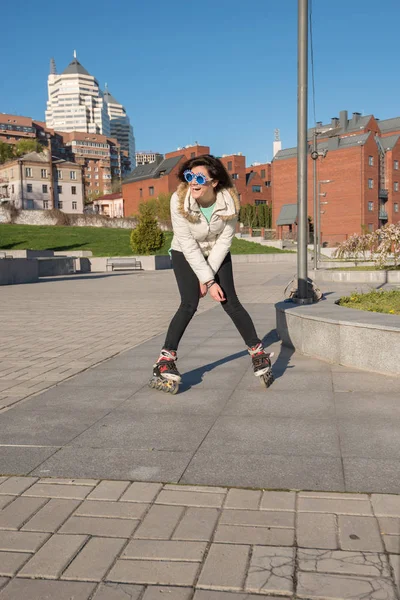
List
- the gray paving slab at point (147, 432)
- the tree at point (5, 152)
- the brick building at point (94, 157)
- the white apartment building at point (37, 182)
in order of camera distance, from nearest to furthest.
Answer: the gray paving slab at point (147, 432)
the white apartment building at point (37, 182)
the tree at point (5, 152)
the brick building at point (94, 157)

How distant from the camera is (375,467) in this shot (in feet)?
10.1

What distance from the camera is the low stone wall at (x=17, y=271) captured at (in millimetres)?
21500

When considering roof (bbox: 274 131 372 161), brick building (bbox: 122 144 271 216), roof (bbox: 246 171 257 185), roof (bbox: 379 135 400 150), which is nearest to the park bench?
roof (bbox: 274 131 372 161)

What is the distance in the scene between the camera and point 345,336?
5.54m

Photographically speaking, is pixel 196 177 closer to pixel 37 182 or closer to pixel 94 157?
pixel 37 182

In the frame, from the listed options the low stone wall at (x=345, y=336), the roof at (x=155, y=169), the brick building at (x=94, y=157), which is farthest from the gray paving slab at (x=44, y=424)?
the brick building at (x=94, y=157)

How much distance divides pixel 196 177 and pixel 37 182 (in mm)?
90714

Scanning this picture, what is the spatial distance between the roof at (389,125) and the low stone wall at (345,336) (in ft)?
244

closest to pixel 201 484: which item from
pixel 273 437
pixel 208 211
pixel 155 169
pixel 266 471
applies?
pixel 266 471

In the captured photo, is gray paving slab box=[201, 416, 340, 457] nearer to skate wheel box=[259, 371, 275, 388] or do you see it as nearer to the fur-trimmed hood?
skate wheel box=[259, 371, 275, 388]

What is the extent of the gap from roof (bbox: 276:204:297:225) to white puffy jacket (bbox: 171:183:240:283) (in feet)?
204

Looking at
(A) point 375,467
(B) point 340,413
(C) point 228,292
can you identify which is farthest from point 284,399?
(A) point 375,467

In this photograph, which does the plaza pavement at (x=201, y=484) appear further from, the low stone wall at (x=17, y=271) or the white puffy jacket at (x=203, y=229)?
the low stone wall at (x=17, y=271)

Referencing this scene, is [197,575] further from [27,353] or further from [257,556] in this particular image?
[27,353]
